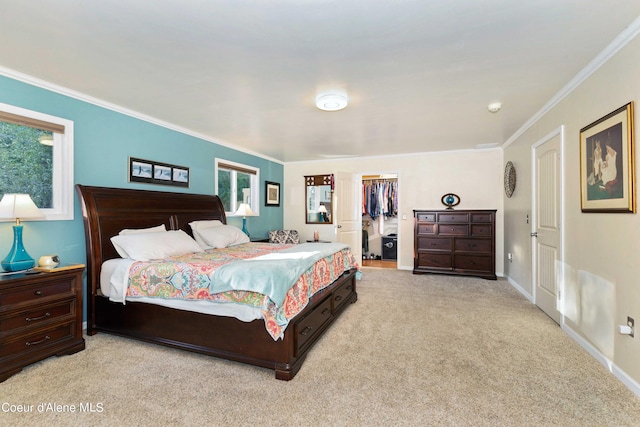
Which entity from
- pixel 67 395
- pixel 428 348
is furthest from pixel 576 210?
pixel 67 395

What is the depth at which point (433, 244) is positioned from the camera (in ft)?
17.7

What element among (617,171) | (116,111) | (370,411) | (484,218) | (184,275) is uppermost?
(116,111)

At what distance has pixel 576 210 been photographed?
269cm

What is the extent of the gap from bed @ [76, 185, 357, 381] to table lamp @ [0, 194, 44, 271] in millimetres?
524

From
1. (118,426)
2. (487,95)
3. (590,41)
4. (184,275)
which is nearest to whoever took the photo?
(118,426)

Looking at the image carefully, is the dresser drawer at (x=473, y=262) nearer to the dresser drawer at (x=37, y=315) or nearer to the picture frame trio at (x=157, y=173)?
the picture frame trio at (x=157, y=173)

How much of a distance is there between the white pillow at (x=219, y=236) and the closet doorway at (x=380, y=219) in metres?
3.46

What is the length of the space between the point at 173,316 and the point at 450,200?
4.93m

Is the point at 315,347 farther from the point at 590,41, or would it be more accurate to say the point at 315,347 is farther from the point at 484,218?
the point at 484,218

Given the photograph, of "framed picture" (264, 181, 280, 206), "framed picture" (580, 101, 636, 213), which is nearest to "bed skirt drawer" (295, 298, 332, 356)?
"framed picture" (580, 101, 636, 213)

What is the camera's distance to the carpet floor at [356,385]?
1.71m

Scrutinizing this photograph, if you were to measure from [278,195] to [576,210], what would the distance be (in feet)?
16.6

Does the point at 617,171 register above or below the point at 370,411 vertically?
above

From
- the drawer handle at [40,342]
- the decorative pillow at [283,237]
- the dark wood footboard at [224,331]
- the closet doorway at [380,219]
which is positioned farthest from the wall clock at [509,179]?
the drawer handle at [40,342]
